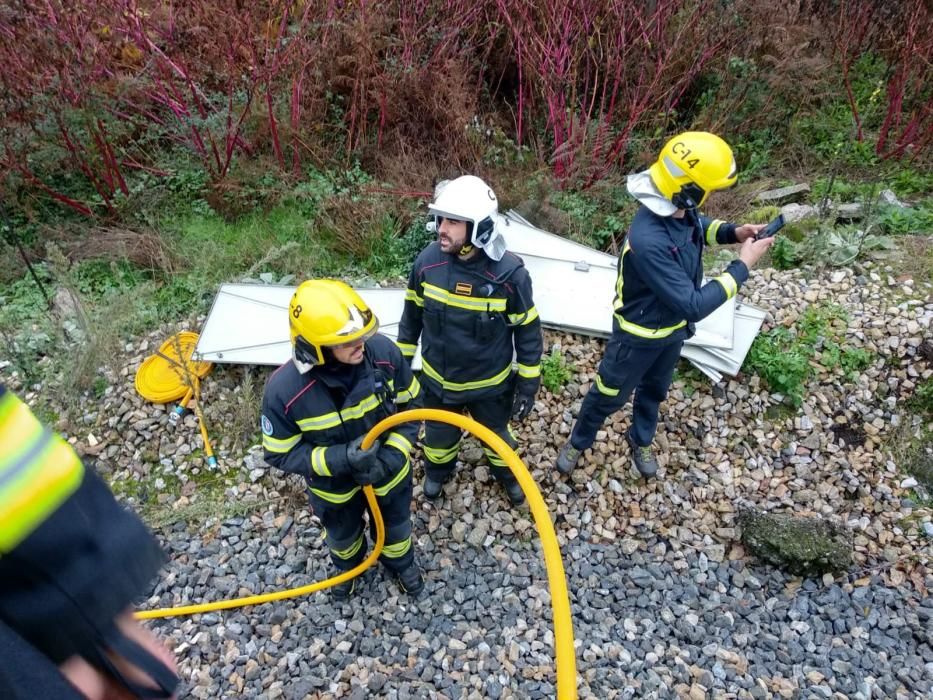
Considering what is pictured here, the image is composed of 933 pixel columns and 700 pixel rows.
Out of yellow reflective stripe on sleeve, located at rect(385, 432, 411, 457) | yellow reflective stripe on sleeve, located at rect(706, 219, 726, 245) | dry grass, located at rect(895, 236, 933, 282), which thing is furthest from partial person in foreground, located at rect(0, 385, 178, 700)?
dry grass, located at rect(895, 236, 933, 282)

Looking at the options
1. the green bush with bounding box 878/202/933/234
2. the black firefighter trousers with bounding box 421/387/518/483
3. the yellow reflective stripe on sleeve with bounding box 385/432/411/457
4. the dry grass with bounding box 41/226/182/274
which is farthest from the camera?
the dry grass with bounding box 41/226/182/274

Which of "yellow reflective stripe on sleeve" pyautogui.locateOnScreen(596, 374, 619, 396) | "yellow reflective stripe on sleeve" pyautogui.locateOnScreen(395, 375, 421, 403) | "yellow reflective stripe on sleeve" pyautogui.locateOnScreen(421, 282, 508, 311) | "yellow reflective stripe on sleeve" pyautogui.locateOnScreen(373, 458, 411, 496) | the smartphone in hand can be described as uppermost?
the smartphone in hand

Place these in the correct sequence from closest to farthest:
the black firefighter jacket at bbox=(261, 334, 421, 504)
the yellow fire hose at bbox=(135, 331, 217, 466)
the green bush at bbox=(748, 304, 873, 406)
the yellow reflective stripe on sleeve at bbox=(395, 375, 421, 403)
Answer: the black firefighter jacket at bbox=(261, 334, 421, 504) → the yellow reflective stripe on sleeve at bbox=(395, 375, 421, 403) → the yellow fire hose at bbox=(135, 331, 217, 466) → the green bush at bbox=(748, 304, 873, 406)

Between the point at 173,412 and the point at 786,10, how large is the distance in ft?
25.3

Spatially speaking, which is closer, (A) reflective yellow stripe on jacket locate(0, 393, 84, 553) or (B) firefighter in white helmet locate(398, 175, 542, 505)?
(A) reflective yellow stripe on jacket locate(0, 393, 84, 553)

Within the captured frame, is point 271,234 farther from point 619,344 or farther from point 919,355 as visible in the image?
point 919,355

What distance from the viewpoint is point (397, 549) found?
3344 mm

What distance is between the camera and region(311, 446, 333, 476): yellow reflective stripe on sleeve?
2.69m

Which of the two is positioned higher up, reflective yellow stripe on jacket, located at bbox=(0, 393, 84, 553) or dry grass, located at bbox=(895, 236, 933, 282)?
reflective yellow stripe on jacket, located at bbox=(0, 393, 84, 553)

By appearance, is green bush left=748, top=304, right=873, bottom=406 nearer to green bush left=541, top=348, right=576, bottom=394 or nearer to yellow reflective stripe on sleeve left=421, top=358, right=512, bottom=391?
green bush left=541, top=348, right=576, bottom=394

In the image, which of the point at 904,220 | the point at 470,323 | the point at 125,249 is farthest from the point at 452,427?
the point at 904,220

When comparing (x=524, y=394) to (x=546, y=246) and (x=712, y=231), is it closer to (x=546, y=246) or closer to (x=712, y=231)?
(x=712, y=231)

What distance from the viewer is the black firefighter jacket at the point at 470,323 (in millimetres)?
3146

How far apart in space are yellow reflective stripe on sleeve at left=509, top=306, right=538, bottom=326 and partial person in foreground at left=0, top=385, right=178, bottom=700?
229 cm
